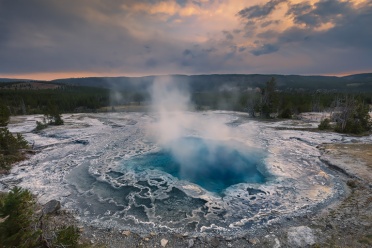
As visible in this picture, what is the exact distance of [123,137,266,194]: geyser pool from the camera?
1569 centimetres

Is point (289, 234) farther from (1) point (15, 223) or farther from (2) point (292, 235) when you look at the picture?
(1) point (15, 223)

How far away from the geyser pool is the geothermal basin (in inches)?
2.8

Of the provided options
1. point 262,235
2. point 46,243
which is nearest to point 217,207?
point 262,235

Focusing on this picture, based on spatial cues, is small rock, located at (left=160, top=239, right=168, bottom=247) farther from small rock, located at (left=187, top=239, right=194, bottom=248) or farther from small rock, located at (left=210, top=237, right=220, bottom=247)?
small rock, located at (left=210, top=237, right=220, bottom=247)

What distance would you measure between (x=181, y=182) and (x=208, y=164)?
4496 millimetres

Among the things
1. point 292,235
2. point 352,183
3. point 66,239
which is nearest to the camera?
point 66,239

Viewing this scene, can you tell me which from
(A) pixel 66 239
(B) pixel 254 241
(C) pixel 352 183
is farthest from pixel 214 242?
(C) pixel 352 183

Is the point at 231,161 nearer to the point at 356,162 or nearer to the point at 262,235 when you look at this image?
the point at 356,162

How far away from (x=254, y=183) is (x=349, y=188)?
5298 mm

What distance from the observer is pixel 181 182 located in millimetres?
15016

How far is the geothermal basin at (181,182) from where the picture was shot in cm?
1080

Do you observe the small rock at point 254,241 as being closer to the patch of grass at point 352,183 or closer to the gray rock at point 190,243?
the gray rock at point 190,243

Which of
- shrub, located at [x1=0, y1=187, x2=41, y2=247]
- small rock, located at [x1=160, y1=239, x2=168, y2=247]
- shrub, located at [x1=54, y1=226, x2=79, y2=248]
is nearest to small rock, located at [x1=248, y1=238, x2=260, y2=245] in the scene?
small rock, located at [x1=160, y1=239, x2=168, y2=247]

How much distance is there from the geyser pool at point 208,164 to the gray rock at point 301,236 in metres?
5.00
